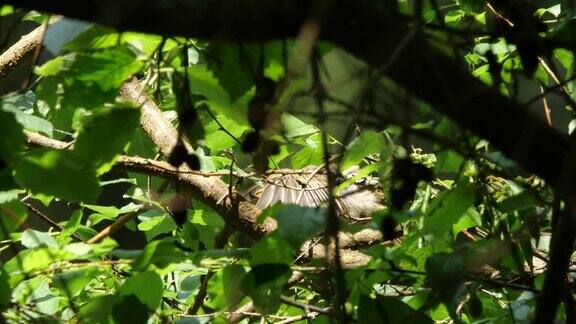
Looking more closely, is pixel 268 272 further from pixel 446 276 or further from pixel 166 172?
pixel 166 172

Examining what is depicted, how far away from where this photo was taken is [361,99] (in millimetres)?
839

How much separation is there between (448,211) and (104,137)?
0.40m

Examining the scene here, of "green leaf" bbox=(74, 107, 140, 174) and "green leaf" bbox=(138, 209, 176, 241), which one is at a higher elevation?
"green leaf" bbox=(74, 107, 140, 174)

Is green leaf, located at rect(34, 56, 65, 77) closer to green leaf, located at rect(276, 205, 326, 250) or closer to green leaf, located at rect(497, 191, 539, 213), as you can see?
green leaf, located at rect(276, 205, 326, 250)

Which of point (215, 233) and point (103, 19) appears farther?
point (215, 233)

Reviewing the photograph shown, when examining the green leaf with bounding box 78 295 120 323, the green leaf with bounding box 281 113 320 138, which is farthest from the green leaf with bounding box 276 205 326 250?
the green leaf with bounding box 281 113 320 138

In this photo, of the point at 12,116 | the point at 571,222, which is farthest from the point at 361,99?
the point at 12,116

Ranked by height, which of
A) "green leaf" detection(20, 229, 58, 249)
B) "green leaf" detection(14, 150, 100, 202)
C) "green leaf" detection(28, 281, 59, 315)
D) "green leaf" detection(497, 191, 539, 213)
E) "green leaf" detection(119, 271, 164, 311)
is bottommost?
"green leaf" detection(28, 281, 59, 315)

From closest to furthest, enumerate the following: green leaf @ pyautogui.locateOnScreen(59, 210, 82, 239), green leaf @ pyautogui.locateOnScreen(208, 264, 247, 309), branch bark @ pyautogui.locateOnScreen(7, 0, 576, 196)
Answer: branch bark @ pyautogui.locateOnScreen(7, 0, 576, 196) → green leaf @ pyautogui.locateOnScreen(208, 264, 247, 309) → green leaf @ pyautogui.locateOnScreen(59, 210, 82, 239)

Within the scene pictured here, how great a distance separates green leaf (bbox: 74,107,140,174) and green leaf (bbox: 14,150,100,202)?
24mm

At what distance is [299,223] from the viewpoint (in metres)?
0.86

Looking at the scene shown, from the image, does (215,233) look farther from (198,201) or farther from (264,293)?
(264,293)

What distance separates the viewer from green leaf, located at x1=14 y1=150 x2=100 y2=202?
36.9 inches

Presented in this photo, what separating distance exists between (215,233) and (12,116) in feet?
3.43
